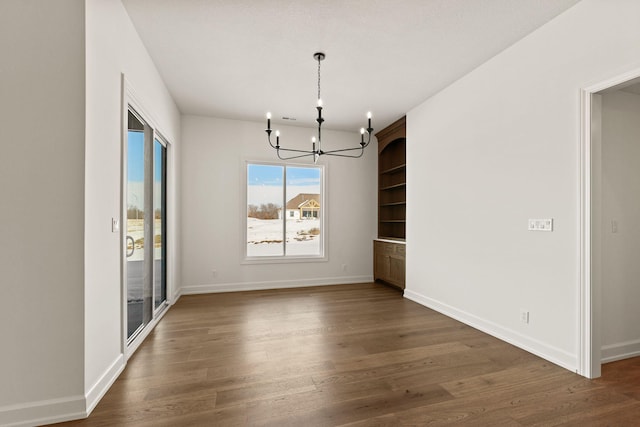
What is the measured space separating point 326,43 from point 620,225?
3.19 meters

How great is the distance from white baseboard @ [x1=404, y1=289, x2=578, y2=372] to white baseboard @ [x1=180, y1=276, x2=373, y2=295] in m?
1.81

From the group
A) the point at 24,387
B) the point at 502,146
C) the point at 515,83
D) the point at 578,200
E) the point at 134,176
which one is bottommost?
the point at 24,387

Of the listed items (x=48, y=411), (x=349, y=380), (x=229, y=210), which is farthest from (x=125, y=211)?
(x=229, y=210)

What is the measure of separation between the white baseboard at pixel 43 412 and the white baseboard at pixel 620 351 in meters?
4.00

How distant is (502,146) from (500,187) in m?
0.43

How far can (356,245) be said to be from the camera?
592cm

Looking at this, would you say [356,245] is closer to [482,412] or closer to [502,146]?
[502,146]

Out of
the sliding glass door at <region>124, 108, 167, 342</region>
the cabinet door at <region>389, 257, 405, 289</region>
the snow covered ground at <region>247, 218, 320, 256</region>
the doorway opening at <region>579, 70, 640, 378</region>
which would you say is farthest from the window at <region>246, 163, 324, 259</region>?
the doorway opening at <region>579, 70, 640, 378</region>

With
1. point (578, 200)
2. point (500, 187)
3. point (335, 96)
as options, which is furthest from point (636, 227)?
point (335, 96)

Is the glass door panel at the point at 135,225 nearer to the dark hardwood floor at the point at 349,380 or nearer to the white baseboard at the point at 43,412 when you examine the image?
the dark hardwood floor at the point at 349,380

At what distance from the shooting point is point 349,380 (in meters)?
2.29

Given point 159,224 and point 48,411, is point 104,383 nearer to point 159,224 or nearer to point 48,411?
point 48,411

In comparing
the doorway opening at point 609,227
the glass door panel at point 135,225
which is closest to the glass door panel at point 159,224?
the glass door panel at point 135,225

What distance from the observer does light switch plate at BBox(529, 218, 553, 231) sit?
262 centimetres
